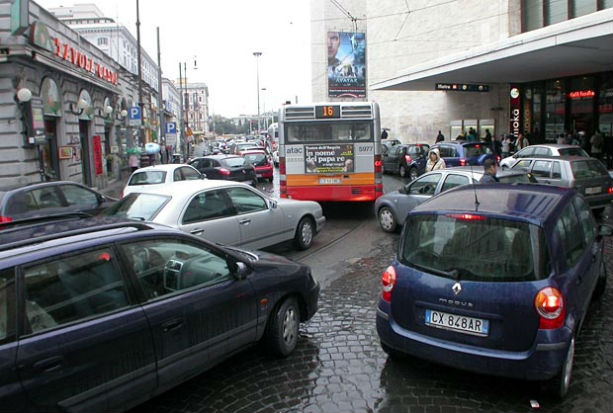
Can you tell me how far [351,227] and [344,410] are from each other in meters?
8.18

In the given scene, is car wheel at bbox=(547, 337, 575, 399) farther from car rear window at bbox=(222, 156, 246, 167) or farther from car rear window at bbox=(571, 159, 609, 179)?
car rear window at bbox=(222, 156, 246, 167)

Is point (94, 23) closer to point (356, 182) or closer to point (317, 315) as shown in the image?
point (356, 182)

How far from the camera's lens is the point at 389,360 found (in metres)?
5.01

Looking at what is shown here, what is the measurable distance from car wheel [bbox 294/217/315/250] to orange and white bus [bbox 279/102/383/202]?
113 inches

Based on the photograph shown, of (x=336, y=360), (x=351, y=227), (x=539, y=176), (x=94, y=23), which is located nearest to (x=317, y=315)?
(x=336, y=360)

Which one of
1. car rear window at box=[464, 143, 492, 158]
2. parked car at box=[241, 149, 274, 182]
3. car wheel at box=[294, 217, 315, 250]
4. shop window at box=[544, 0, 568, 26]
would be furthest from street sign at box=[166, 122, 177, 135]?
car wheel at box=[294, 217, 315, 250]

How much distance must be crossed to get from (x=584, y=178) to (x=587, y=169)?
0.29 m

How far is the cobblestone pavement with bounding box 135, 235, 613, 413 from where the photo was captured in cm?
416

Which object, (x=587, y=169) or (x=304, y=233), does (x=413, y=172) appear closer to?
(x=587, y=169)

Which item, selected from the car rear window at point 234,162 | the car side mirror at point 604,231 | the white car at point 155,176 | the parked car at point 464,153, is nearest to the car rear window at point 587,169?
the car side mirror at point 604,231

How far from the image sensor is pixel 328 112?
12.7m

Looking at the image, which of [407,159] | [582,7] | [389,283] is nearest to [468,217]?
[389,283]

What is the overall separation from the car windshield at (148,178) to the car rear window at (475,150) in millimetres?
10860

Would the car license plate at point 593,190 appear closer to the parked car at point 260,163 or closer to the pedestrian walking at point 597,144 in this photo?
the pedestrian walking at point 597,144
